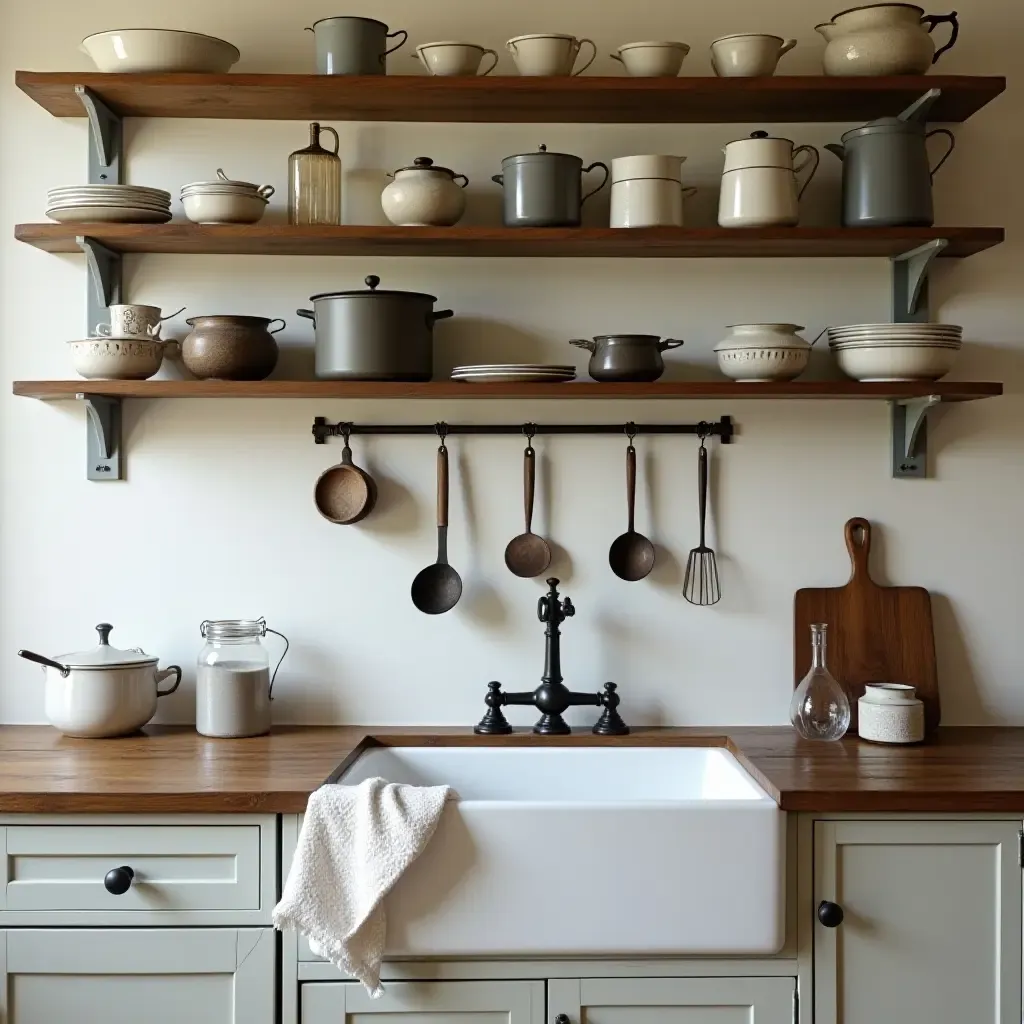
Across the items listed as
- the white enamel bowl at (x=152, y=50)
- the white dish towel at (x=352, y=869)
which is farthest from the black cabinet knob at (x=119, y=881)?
the white enamel bowl at (x=152, y=50)

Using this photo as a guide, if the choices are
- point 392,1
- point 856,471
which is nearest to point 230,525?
point 392,1

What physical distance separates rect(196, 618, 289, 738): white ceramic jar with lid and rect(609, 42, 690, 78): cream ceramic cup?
1.27m

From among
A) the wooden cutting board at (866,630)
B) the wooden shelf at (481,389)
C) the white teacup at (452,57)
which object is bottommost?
the wooden cutting board at (866,630)

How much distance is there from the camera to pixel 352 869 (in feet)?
5.79

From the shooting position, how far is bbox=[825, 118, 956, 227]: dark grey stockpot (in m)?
2.15

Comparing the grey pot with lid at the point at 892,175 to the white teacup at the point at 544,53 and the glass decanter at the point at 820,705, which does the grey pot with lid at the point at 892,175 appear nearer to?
the white teacup at the point at 544,53

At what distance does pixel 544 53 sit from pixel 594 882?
4.72 feet

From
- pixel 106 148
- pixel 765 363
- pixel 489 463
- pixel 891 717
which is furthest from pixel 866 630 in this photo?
pixel 106 148

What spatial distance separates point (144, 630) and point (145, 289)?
68 cm

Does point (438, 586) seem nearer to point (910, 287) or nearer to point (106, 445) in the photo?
point (106, 445)

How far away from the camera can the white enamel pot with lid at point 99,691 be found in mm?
2158

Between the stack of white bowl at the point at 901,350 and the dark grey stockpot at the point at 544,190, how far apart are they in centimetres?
56

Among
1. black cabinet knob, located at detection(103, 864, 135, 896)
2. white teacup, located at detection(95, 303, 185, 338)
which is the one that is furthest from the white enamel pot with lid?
white teacup, located at detection(95, 303, 185, 338)

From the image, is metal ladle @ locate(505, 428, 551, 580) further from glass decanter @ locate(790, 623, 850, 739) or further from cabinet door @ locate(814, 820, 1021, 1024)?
cabinet door @ locate(814, 820, 1021, 1024)
